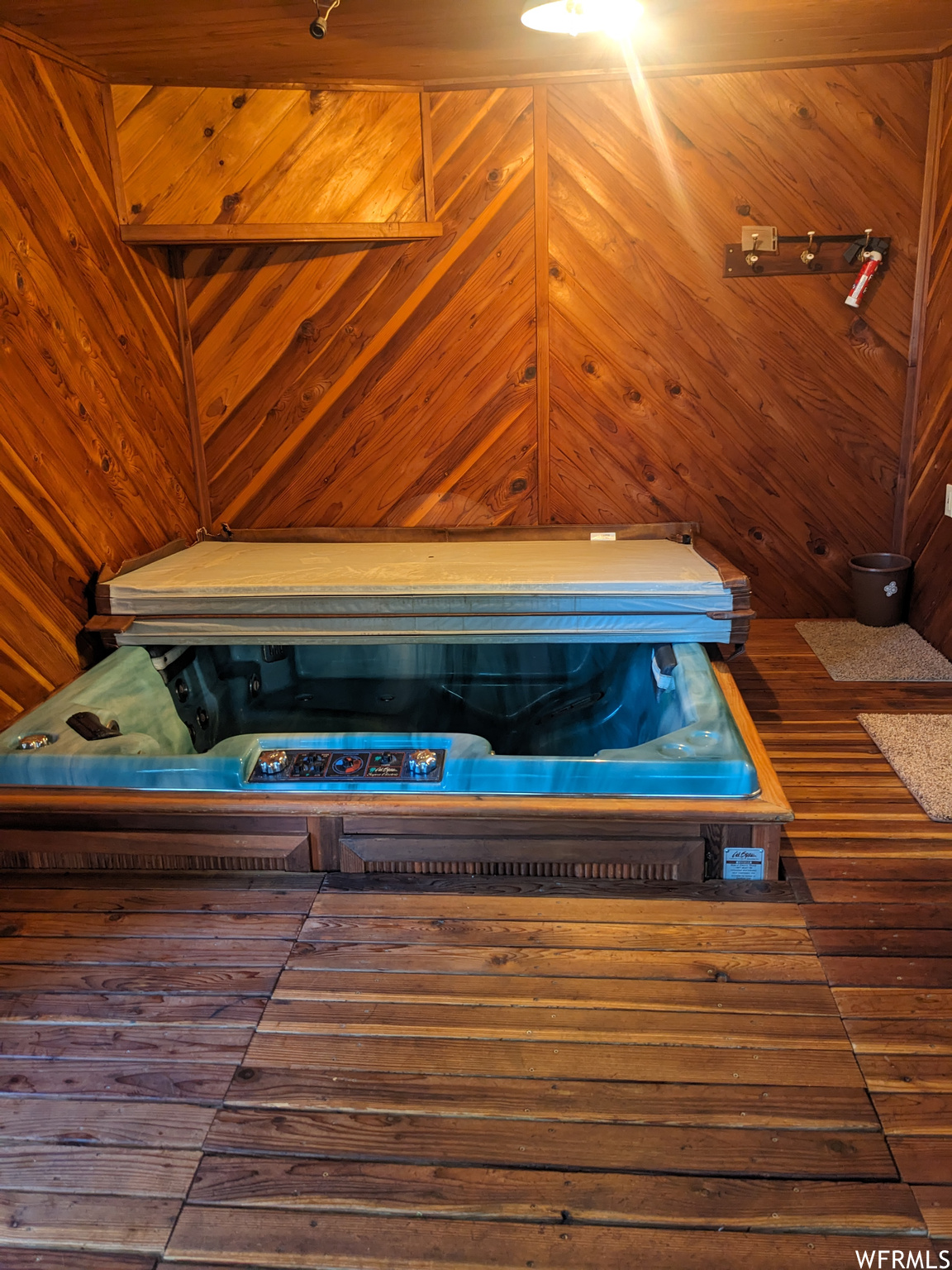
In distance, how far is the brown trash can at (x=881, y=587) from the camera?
3590 millimetres

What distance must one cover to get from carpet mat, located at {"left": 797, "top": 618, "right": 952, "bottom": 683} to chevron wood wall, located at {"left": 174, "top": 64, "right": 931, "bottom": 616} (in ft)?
0.72

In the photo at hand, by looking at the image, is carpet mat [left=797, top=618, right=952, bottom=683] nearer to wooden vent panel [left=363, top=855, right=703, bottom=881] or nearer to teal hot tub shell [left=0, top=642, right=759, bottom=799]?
teal hot tub shell [left=0, top=642, right=759, bottom=799]

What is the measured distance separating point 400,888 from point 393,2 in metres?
2.07

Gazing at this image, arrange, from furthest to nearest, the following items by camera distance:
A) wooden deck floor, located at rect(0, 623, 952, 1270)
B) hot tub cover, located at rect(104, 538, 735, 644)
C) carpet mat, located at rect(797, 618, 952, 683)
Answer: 1. carpet mat, located at rect(797, 618, 952, 683)
2. hot tub cover, located at rect(104, 538, 735, 644)
3. wooden deck floor, located at rect(0, 623, 952, 1270)

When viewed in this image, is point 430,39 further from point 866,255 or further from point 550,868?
point 550,868

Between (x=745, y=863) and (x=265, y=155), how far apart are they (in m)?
2.72

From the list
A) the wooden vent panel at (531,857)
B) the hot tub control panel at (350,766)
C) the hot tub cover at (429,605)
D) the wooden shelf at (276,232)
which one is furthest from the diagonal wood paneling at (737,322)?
the wooden vent panel at (531,857)

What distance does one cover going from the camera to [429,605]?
9.50 feet

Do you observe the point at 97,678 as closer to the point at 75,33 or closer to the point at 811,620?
the point at 75,33

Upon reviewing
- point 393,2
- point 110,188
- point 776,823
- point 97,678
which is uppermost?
point 393,2

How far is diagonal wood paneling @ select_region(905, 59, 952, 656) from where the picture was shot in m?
3.31

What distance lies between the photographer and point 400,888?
7.08 feet

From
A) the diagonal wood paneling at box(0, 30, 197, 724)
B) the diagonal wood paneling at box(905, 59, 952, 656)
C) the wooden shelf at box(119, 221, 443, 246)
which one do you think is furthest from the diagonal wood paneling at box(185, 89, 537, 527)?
the diagonal wood paneling at box(905, 59, 952, 656)

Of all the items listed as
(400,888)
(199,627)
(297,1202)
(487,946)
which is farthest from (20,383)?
Result: (297,1202)
